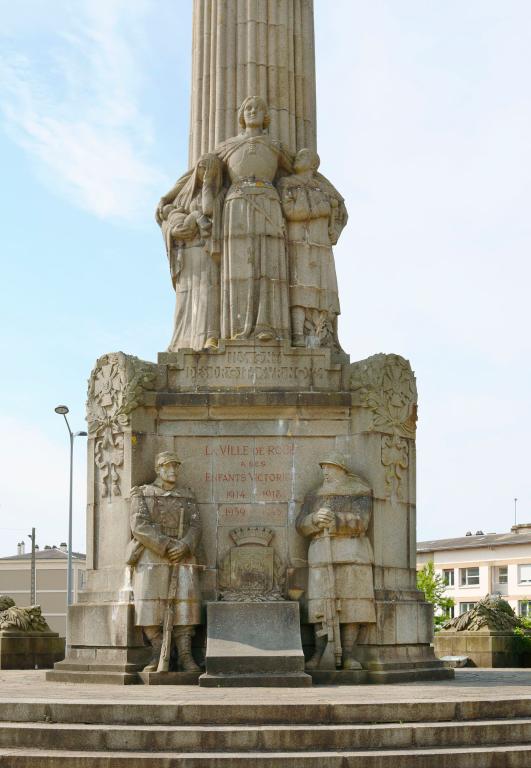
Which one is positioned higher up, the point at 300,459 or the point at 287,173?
the point at 287,173

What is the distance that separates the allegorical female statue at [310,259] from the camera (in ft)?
60.3

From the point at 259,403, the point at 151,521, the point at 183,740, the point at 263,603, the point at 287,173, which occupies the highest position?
the point at 287,173

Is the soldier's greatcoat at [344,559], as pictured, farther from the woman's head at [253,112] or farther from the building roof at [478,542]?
the building roof at [478,542]

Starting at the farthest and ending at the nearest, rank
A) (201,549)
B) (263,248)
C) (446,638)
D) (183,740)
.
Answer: (446,638) < (263,248) < (201,549) < (183,740)

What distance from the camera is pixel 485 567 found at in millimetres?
74875

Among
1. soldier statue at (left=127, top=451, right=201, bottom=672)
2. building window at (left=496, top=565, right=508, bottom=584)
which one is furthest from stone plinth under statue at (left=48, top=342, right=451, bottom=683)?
building window at (left=496, top=565, right=508, bottom=584)

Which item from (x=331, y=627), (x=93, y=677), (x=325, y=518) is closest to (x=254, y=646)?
(x=331, y=627)

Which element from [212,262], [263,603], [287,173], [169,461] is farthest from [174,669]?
[287,173]

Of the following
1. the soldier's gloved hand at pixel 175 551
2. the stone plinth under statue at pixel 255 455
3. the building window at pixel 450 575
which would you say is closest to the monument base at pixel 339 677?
the stone plinth under statue at pixel 255 455

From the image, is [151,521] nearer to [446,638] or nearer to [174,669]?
[174,669]

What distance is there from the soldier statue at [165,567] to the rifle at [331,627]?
5.51ft

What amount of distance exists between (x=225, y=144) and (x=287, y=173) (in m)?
1.05

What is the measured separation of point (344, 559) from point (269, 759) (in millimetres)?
5164

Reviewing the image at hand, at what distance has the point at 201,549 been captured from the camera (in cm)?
1670
